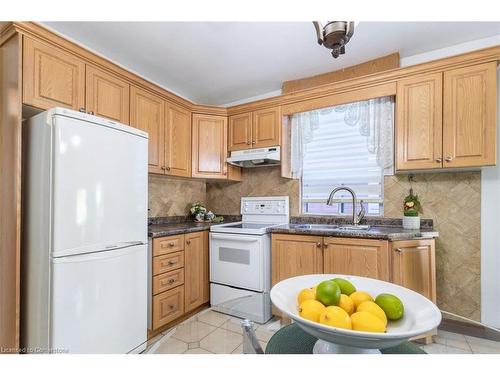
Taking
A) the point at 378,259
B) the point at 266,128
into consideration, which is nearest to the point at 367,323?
the point at 378,259

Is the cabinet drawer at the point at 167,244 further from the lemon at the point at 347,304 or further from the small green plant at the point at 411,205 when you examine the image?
the small green plant at the point at 411,205

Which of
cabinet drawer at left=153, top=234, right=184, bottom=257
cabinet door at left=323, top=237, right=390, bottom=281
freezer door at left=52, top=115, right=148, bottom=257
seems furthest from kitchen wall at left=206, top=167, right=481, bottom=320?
freezer door at left=52, top=115, right=148, bottom=257

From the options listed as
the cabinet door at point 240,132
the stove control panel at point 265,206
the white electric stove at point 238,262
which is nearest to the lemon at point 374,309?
the white electric stove at point 238,262

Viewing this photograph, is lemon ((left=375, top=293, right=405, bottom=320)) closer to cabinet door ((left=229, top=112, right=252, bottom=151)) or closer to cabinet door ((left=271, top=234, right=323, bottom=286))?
cabinet door ((left=271, top=234, right=323, bottom=286))

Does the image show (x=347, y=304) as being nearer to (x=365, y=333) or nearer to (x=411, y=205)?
(x=365, y=333)

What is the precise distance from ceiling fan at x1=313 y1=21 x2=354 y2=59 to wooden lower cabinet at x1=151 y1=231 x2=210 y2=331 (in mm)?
1826

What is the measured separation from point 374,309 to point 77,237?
5.01 feet

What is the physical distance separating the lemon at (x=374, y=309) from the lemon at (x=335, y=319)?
62 millimetres

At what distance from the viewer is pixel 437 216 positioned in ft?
7.05

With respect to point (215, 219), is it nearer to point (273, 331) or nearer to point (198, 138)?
point (198, 138)

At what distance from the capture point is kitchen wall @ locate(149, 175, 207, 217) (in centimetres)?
274

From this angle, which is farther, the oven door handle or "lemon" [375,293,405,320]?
the oven door handle

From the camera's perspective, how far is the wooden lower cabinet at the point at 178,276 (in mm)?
2065
